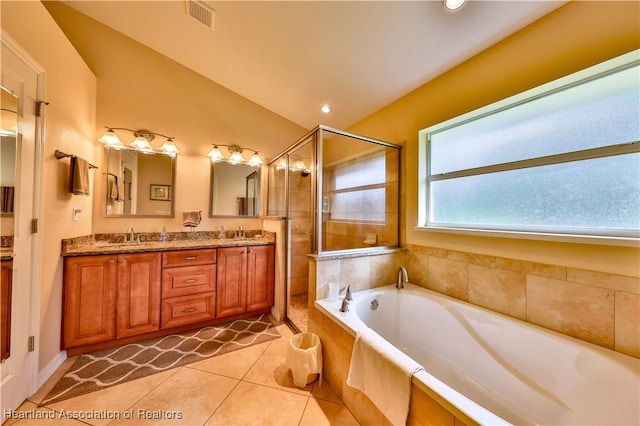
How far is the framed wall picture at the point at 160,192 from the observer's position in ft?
8.25

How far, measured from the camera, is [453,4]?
1303 millimetres

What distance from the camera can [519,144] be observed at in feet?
4.90

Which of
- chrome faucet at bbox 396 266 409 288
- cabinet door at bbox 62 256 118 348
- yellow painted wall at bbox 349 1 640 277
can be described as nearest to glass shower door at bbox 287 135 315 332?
chrome faucet at bbox 396 266 409 288

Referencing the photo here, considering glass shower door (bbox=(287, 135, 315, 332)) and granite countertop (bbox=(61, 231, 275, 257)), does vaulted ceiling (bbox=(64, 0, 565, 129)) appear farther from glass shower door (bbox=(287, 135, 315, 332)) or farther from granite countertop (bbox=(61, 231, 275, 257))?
granite countertop (bbox=(61, 231, 275, 257))

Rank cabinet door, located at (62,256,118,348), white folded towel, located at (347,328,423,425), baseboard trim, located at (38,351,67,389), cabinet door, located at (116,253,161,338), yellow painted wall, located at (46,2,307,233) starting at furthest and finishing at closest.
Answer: yellow painted wall, located at (46,2,307,233) < cabinet door, located at (116,253,161,338) < cabinet door, located at (62,256,118,348) < baseboard trim, located at (38,351,67,389) < white folded towel, located at (347,328,423,425)

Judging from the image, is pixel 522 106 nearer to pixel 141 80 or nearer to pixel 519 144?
pixel 519 144

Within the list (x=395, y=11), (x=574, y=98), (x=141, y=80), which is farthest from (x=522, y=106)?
(x=141, y=80)

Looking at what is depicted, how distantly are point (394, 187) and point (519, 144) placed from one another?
0.99 metres

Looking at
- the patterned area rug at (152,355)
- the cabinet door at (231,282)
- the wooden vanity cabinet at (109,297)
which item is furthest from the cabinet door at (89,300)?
the cabinet door at (231,282)

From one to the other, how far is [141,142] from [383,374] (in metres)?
3.05

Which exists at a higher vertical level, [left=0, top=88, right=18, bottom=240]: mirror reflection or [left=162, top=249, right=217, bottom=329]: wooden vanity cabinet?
[left=0, top=88, right=18, bottom=240]: mirror reflection

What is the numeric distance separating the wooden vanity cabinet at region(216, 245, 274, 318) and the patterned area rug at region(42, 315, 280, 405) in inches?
7.5

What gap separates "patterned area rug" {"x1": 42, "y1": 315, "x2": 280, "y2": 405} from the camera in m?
1.51

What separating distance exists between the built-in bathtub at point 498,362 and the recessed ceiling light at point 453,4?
1.91m
